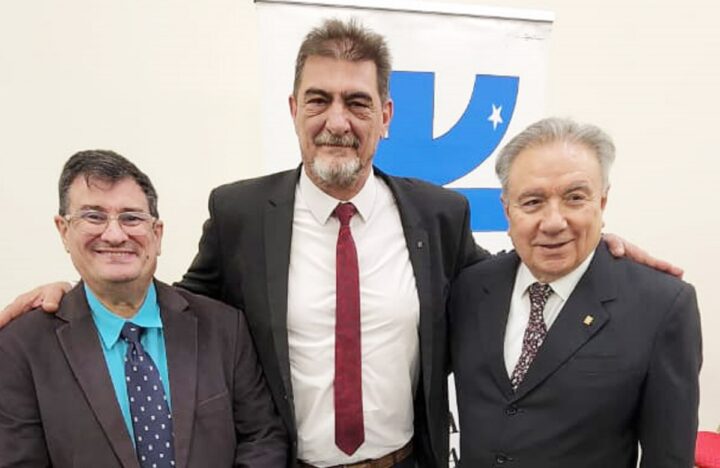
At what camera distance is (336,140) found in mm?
1476

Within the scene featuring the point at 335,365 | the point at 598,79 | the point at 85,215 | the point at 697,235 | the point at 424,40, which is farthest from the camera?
the point at 697,235

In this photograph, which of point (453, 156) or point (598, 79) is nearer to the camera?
point (453, 156)

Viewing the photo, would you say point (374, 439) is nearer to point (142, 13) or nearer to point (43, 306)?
point (43, 306)

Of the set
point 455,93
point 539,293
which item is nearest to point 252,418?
point 539,293

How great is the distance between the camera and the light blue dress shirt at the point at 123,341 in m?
1.23

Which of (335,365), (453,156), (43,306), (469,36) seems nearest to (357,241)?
(335,365)

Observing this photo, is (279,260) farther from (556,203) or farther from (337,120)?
(556,203)

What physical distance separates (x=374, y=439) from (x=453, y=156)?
1435 mm

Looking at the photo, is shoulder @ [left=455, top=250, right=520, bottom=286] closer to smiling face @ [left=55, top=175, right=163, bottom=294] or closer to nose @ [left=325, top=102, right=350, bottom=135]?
nose @ [left=325, top=102, right=350, bottom=135]

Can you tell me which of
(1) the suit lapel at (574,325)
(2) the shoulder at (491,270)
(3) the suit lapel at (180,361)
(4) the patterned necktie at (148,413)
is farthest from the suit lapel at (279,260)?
(1) the suit lapel at (574,325)

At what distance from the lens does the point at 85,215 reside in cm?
125

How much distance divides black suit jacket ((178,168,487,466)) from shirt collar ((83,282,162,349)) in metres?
0.27

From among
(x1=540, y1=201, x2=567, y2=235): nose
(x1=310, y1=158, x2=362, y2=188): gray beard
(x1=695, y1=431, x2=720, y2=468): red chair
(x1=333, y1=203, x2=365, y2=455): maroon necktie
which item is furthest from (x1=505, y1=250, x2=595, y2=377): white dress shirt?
(x1=695, y1=431, x2=720, y2=468): red chair

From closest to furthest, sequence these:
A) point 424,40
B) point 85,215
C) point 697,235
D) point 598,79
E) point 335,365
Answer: point 85,215 < point 335,365 < point 424,40 < point 598,79 < point 697,235
